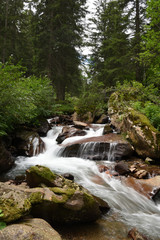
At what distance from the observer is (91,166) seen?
7188 millimetres

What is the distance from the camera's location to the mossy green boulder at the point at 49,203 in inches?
94.8

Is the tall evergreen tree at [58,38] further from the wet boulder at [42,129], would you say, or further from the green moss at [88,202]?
the green moss at [88,202]

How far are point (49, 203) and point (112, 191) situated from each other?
2761 mm

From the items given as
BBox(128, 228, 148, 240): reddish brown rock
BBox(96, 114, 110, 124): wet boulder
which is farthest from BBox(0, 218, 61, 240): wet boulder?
BBox(96, 114, 110, 124): wet boulder

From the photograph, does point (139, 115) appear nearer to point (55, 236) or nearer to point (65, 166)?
point (65, 166)

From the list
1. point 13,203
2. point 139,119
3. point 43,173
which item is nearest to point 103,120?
point 139,119

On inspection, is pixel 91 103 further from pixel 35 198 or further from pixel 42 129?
pixel 35 198

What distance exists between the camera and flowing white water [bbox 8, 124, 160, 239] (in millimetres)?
3705

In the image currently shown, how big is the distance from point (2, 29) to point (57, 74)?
8065mm

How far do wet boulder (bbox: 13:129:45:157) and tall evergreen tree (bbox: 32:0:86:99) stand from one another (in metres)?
10.7

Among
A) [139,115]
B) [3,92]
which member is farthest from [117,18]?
[3,92]

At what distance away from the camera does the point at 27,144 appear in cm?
852

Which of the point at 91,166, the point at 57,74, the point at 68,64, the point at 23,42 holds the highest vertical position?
the point at 23,42

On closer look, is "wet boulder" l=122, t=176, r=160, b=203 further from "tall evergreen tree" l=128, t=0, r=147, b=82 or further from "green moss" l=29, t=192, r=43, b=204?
"tall evergreen tree" l=128, t=0, r=147, b=82
